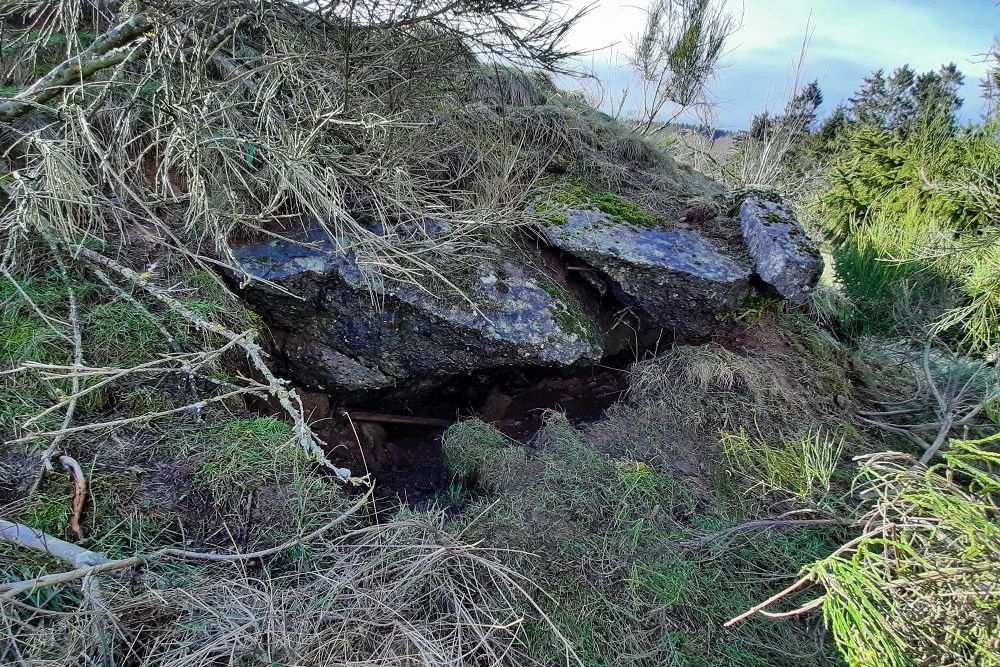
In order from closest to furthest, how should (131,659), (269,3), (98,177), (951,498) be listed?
(951,498) → (131,659) → (269,3) → (98,177)

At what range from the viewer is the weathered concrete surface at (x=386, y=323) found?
360 cm

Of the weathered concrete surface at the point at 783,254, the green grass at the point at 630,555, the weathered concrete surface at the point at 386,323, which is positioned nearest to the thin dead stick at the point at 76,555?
the green grass at the point at 630,555

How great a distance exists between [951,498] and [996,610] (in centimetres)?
28

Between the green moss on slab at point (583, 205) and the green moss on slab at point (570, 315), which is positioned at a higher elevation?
the green moss on slab at point (583, 205)

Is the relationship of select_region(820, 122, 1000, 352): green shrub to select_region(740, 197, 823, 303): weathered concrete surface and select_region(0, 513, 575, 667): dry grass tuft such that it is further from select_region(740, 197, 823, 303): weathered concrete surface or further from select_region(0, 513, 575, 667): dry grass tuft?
select_region(0, 513, 575, 667): dry grass tuft

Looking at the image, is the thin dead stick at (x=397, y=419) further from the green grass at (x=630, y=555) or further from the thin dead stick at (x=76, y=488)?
the thin dead stick at (x=76, y=488)

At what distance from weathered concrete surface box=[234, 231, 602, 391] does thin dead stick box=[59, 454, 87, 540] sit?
4.59 feet

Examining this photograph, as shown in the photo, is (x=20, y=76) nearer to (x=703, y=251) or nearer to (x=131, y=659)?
(x=131, y=659)

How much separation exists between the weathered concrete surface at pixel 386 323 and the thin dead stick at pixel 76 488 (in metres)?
1.40

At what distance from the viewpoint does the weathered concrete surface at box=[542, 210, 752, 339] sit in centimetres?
401

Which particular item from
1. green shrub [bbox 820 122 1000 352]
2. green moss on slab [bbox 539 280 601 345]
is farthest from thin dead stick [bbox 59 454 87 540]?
green shrub [bbox 820 122 1000 352]

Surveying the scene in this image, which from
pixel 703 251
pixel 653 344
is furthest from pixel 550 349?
pixel 703 251

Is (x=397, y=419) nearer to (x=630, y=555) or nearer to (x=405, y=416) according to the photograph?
(x=405, y=416)

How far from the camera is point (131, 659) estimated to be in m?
1.99
